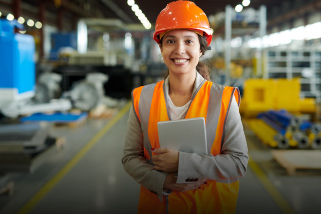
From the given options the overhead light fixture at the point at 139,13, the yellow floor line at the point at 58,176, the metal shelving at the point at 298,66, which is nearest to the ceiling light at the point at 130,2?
the overhead light fixture at the point at 139,13

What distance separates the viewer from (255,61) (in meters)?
9.54

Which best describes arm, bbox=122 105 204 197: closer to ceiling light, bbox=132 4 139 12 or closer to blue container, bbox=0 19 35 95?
ceiling light, bbox=132 4 139 12

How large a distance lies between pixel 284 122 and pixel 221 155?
15.7 ft

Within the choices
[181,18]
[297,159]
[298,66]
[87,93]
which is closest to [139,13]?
[181,18]

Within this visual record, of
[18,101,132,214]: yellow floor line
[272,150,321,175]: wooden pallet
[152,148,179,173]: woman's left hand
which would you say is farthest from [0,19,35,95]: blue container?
[272,150,321,175]: wooden pallet

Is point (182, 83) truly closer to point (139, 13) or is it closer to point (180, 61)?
point (180, 61)

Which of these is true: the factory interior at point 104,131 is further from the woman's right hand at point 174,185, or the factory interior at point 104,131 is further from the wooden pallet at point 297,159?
the woman's right hand at point 174,185

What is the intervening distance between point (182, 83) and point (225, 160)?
366 mm

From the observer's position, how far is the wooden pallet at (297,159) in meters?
4.01

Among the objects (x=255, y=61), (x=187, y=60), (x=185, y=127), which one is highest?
(x=255, y=61)

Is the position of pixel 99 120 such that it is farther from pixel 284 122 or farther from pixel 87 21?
pixel 284 122

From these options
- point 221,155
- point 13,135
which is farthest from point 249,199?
point 13,135

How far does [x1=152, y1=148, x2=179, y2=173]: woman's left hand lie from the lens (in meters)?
1.18

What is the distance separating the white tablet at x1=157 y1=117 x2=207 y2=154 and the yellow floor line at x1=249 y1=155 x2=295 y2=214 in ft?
7.52
